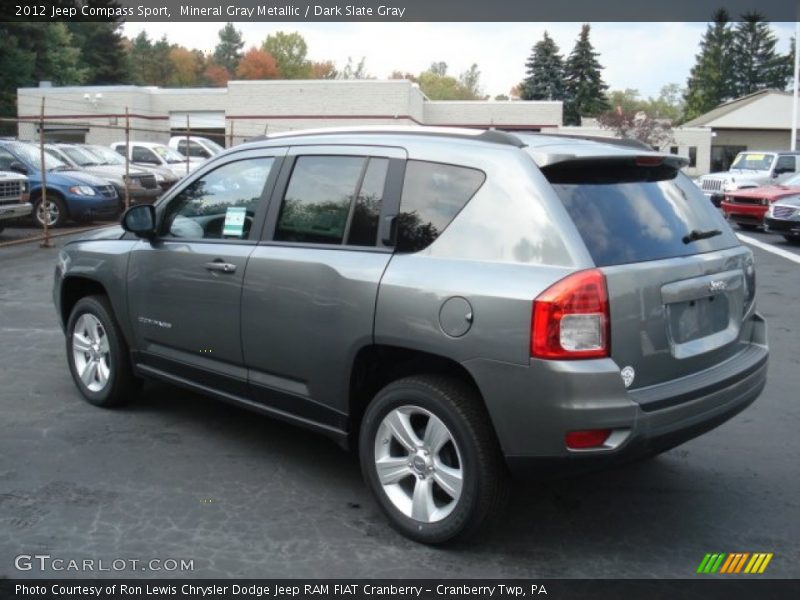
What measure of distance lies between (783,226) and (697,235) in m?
13.5

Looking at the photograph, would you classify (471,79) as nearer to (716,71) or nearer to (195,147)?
(716,71)

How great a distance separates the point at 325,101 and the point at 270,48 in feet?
217

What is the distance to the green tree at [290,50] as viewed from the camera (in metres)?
106

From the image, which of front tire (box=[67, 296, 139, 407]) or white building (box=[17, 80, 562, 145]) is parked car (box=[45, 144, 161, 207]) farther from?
white building (box=[17, 80, 562, 145])

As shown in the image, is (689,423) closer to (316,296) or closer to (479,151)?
(479,151)

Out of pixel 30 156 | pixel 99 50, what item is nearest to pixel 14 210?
pixel 30 156

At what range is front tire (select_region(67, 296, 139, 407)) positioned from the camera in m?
5.57

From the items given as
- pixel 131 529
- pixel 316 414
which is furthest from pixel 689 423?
pixel 131 529

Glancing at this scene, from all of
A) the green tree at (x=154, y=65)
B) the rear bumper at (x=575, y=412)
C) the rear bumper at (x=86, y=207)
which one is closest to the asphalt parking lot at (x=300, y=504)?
the rear bumper at (x=575, y=412)

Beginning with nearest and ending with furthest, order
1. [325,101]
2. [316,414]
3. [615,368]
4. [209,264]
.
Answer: [615,368]
[316,414]
[209,264]
[325,101]

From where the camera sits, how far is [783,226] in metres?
16.1

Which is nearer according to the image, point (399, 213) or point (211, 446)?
point (399, 213)

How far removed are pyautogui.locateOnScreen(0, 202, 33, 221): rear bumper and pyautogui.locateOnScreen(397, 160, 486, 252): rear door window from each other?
39.7ft

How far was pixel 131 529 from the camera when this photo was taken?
12.8 feet
